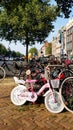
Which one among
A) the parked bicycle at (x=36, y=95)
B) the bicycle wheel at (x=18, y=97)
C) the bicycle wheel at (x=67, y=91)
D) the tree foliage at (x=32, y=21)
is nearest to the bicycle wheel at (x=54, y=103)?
the parked bicycle at (x=36, y=95)

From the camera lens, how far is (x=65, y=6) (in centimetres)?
673

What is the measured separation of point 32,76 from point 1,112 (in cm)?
116

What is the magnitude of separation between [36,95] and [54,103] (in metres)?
0.52

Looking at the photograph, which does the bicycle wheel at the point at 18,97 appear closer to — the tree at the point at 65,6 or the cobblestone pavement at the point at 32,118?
the cobblestone pavement at the point at 32,118

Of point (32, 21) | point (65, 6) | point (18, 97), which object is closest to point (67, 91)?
point (18, 97)

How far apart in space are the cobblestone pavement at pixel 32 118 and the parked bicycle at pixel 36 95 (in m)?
0.11

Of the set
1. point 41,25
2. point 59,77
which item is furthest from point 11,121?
point 41,25

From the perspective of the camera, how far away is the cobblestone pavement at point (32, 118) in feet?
15.3

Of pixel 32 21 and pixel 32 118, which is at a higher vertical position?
pixel 32 21

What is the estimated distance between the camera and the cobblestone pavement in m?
4.66

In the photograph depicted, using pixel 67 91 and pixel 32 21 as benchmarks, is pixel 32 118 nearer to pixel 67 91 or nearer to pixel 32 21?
pixel 67 91

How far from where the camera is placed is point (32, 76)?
6.31 m

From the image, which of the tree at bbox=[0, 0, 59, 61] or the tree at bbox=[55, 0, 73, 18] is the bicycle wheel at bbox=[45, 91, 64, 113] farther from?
the tree at bbox=[0, 0, 59, 61]

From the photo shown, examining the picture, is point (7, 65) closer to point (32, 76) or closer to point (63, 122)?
point (32, 76)
